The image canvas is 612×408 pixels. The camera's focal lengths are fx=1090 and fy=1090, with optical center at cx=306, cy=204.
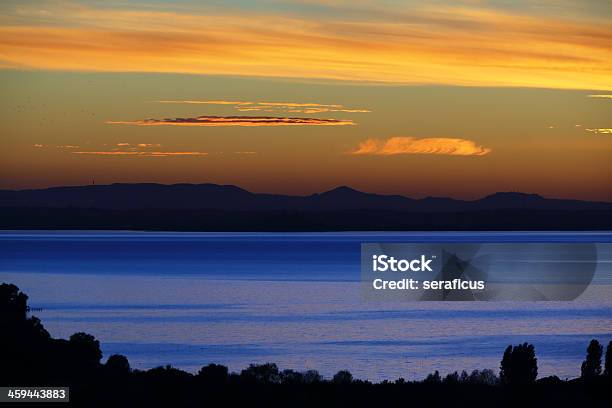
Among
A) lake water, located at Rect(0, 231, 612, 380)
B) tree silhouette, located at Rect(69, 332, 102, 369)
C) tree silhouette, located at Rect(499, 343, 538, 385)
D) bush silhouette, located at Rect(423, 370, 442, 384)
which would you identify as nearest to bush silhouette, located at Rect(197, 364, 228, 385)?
tree silhouette, located at Rect(69, 332, 102, 369)

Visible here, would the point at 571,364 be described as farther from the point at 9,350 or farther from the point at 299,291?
the point at 299,291

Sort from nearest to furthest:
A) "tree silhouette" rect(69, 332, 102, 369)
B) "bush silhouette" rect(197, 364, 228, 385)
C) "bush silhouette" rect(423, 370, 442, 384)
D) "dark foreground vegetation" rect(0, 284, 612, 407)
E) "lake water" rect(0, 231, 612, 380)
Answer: "dark foreground vegetation" rect(0, 284, 612, 407) → "bush silhouette" rect(197, 364, 228, 385) → "bush silhouette" rect(423, 370, 442, 384) → "tree silhouette" rect(69, 332, 102, 369) → "lake water" rect(0, 231, 612, 380)

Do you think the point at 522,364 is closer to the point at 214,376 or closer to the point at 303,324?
the point at 214,376

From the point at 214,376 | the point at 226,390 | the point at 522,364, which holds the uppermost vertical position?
the point at 522,364

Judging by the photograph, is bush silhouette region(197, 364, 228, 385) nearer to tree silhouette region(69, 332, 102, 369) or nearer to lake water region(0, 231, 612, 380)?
tree silhouette region(69, 332, 102, 369)

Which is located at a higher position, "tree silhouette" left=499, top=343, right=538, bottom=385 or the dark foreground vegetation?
Answer: "tree silhouette" left=499, top=343, right=538, bottom=385

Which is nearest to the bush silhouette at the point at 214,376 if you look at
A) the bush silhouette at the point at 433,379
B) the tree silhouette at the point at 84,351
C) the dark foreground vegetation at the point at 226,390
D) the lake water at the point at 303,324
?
the dark foreground vegetation at the point at 226,390

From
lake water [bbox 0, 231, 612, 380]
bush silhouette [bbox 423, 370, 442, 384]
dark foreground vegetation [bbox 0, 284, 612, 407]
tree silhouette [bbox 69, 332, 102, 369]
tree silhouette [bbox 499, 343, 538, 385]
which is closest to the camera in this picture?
dark foreground vegetation [bbox 0, 284, 612, 407]

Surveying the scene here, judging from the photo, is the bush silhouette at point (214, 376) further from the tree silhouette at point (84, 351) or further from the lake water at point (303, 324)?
the lake water at point (303, 324)

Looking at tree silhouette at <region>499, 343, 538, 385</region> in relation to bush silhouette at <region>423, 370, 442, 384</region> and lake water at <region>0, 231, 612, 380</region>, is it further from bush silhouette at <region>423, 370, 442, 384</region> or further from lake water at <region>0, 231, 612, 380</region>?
lake water at <region>0, 231, 612, 380</region>

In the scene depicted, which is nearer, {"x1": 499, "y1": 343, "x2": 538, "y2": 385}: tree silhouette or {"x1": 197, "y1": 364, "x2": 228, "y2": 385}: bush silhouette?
{"x1": 197, "y1": 364, "x2": 228, "y2": 385}: bush silhouette

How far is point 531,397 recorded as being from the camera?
1967 cm

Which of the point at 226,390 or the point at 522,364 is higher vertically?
the point at 522,364

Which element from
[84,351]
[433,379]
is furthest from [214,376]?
[433,379]
